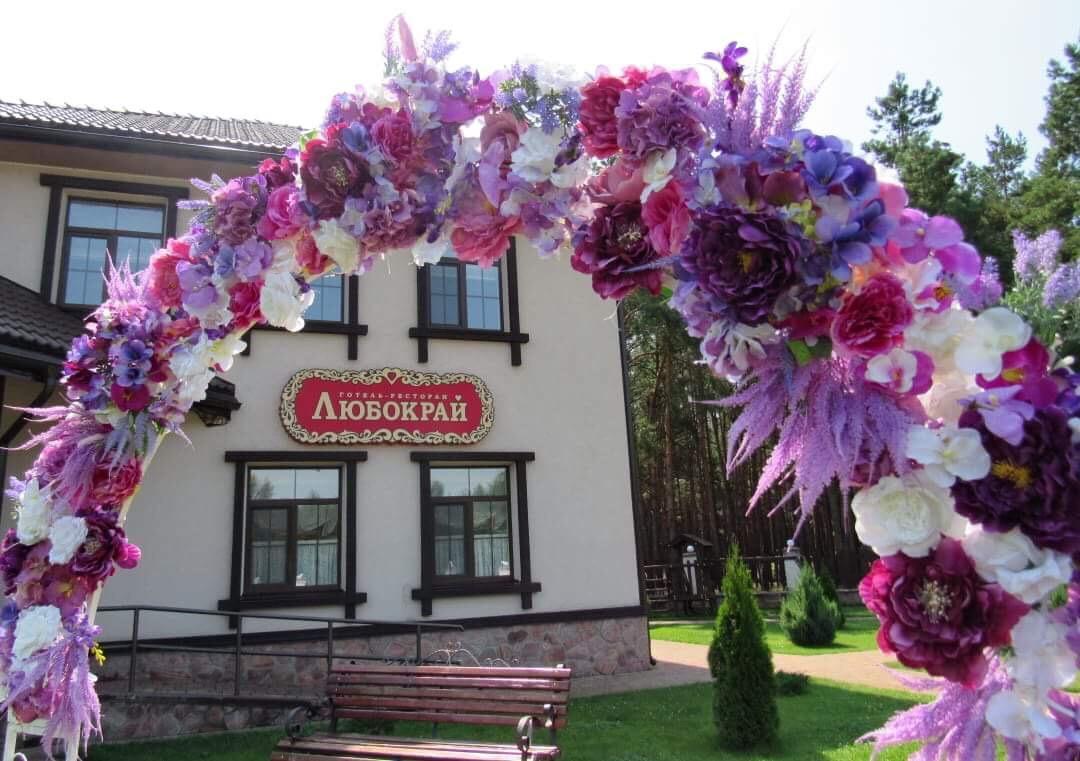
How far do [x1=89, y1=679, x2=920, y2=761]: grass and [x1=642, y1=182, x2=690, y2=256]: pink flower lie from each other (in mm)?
5105

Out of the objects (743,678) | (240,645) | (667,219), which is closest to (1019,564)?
(667,219)

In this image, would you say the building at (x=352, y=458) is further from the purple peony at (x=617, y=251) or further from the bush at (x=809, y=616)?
the purple peony at (x=617, y=251)

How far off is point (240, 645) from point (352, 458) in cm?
243

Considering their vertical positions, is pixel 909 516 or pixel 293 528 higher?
pixel 293 528

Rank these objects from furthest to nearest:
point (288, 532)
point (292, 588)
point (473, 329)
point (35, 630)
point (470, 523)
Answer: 1. point (473, 329)
2. point (470, 523)
3. point (288, 532)
4. point (292, 588)
5. point (35, 630)

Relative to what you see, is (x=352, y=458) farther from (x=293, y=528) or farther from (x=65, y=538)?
(x=65, y=538)

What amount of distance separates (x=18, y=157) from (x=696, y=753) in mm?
9489

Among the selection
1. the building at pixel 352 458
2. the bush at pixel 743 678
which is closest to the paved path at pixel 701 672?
the building at pixel 352 458

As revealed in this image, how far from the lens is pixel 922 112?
89.8 feet

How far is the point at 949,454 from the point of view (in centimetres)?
167

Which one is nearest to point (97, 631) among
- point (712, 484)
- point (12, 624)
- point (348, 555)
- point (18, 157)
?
point (12, 624)

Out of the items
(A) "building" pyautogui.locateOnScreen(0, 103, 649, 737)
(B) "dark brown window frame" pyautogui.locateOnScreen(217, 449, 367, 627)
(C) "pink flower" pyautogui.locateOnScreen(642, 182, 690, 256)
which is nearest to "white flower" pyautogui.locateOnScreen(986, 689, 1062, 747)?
(C) "pink flower" pyautogui.locateOnScreen(642, 182, 690, 256)

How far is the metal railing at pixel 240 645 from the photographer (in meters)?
7.21

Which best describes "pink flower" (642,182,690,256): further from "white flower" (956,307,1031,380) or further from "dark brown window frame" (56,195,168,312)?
"dark brown window frame" (56,195,168,312)
